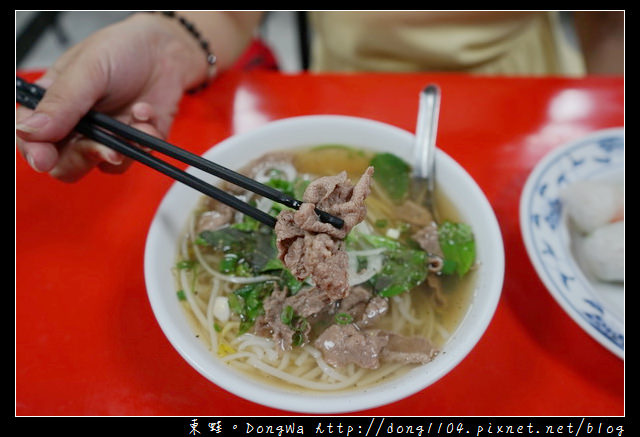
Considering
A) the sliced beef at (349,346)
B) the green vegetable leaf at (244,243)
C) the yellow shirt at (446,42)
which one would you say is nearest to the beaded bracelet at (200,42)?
the yellow shirt at (446,42)

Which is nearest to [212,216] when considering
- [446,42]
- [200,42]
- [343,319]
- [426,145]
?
[343,319]

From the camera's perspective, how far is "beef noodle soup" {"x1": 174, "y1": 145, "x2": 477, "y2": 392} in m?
1.02

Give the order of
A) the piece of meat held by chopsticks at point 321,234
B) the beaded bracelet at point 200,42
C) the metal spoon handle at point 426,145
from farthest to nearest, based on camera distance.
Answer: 1. the beaded bracelet at point 200,42
2. the metal spoon handle at point 426,145
3. the piece of meat held by chopsticks at point 321,234

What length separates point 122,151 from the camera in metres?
1.11

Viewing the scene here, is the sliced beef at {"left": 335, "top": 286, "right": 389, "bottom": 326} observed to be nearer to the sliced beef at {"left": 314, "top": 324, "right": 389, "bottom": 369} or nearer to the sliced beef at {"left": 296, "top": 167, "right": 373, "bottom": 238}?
the sliced beef at {"left": 314, "top": 324, "right": 389, "bottom": 369}

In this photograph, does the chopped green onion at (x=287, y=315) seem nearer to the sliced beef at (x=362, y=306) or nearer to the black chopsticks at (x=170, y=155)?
the sliced beef at (x=362, y=306)

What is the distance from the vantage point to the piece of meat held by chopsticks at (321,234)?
88 centimetres

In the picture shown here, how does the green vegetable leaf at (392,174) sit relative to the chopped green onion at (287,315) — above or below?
above

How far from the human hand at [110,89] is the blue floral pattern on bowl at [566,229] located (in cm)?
114

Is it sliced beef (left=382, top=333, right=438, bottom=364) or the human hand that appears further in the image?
the human hand

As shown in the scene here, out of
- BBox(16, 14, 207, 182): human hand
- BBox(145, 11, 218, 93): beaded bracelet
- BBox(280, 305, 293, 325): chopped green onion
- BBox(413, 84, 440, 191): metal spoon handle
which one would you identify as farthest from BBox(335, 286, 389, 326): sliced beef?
BBox(145, 11, 218, 93): beaded bracelet

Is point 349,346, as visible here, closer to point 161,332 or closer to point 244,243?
point 244,243

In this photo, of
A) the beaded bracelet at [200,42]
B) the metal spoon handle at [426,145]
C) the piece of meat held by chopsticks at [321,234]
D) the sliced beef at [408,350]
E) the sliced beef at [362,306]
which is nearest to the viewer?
the piece of meat held by chopsticks at [321,234]

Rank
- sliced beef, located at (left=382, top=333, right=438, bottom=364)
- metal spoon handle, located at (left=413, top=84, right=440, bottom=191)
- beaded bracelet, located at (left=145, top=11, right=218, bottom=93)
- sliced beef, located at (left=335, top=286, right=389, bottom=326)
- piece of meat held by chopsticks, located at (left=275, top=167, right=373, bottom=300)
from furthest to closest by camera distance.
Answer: beaded bracelet, located at (left=145, top=11, right=218, bottom=93), metal spoon handle, located at (left=413, top=84, right=440, bottom=191), sliced beef, located at (left=335, top=286, right=389, bottom=326), sliced beef, located at (left=382, top=333, right=438, bottom=364), piece of meat held by chopsticks, located at (left=275, top=167, right=373, bottom=300)
